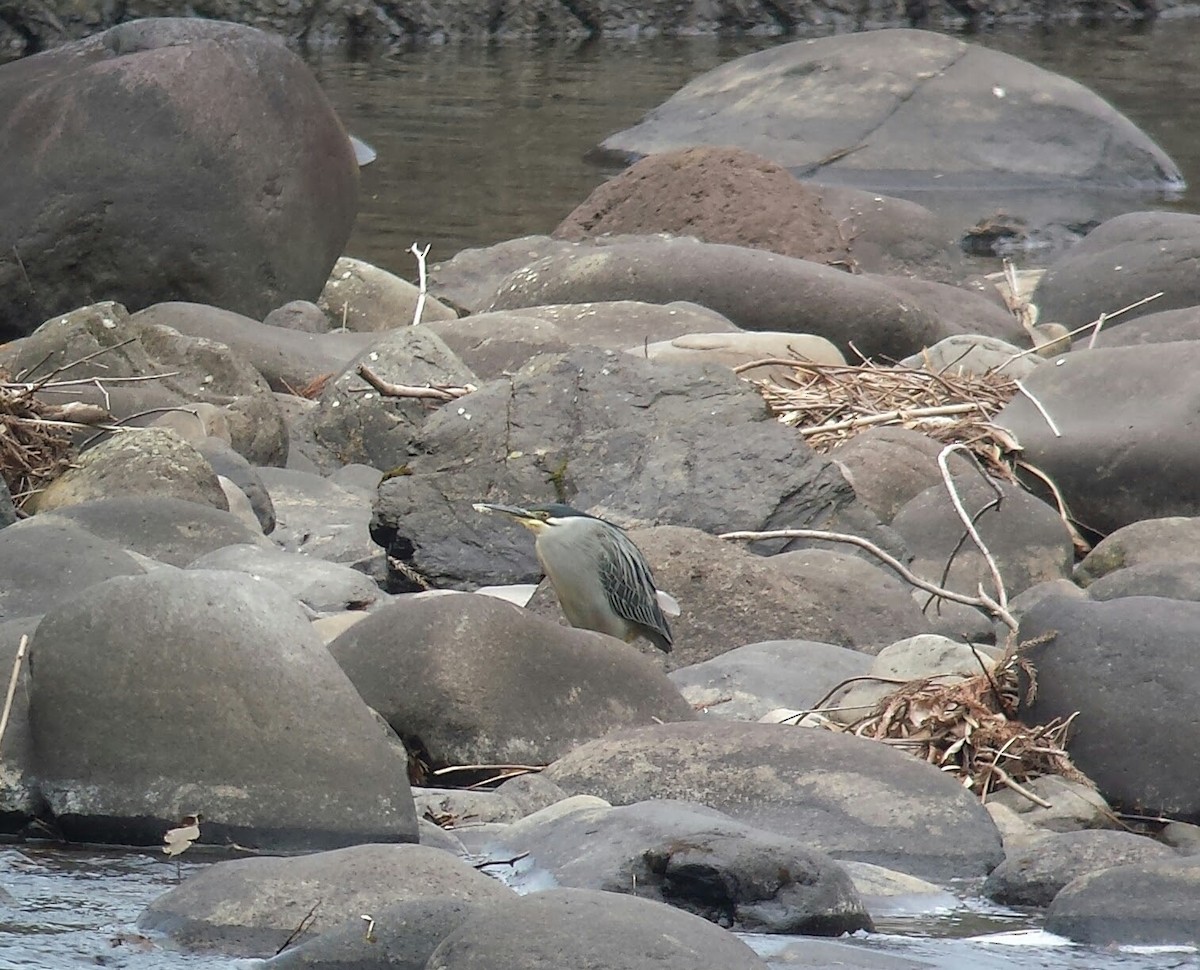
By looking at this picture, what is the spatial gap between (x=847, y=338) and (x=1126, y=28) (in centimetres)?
2718

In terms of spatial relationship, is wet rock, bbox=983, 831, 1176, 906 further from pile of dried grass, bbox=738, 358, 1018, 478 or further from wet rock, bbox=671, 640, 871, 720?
pile of dried grass, bbox=738, 358, 1018, 478

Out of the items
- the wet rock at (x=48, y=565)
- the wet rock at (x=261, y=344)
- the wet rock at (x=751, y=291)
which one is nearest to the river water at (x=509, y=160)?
the wet rock at (x=48, y=565)

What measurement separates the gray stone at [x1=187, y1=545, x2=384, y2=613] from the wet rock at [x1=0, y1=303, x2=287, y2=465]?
1586mm

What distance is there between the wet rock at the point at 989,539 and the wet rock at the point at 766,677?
4.73 ft

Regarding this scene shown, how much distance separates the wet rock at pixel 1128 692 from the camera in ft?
16.4

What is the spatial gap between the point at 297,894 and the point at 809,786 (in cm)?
134

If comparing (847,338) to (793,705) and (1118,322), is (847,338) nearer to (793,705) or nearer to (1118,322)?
(1118,322)

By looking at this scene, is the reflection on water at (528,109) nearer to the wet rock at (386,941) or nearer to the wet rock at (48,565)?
the wet rock at (48,565)

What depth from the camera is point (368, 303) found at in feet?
38.5

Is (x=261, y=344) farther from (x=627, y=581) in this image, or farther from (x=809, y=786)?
(x=809, y=786)

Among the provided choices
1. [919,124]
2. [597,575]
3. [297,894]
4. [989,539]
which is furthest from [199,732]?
[919,124]

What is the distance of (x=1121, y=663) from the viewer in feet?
16.8

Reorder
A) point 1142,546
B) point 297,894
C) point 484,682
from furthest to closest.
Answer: point 1142,546, point 484,682, point 297,894

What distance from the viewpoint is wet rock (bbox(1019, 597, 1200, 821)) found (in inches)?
197
